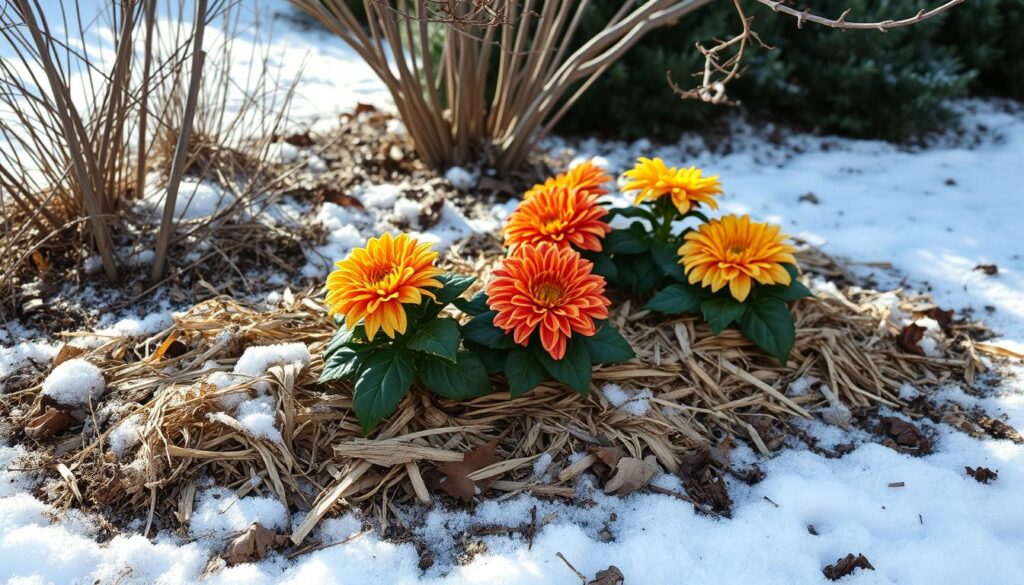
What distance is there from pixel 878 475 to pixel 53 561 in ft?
6.05

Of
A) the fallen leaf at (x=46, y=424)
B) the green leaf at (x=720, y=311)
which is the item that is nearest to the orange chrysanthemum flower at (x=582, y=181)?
the green leaf at (x=720, y=311)

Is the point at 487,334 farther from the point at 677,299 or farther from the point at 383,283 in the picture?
the point at 677,299

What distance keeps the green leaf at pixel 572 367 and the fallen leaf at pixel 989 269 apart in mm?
1722

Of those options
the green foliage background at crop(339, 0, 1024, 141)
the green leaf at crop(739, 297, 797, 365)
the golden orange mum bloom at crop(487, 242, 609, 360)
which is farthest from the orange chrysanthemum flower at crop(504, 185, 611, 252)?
the green foliage background at crop(339, 0, 1024, 141)

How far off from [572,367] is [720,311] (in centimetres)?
53

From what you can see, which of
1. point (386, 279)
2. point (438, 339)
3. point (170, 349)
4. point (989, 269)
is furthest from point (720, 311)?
point (170, 349)

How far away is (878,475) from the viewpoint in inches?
70.6

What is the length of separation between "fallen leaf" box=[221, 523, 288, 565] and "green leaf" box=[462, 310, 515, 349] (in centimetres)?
63

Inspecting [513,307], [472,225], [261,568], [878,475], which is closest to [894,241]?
[878,475]

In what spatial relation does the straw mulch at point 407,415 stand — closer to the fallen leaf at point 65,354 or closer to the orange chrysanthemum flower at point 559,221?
the fallen leaf at point 65,354

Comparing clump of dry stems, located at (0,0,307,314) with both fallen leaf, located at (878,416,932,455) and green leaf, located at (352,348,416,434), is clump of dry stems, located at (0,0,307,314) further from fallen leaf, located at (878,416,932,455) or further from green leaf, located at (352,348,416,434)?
fallen leaf, located at (878,416,932,455)

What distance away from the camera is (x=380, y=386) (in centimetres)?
170

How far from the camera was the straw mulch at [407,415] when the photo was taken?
1680 mm

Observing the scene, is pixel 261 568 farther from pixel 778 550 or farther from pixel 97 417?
pixel 778 550
